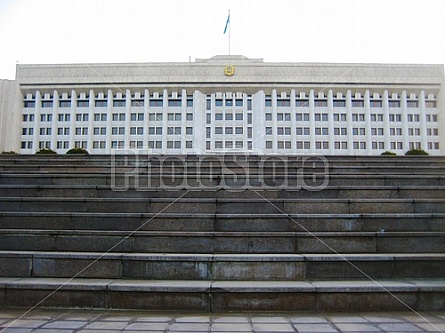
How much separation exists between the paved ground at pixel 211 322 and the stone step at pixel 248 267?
→ 683 millimetres

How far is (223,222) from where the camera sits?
6.37 m

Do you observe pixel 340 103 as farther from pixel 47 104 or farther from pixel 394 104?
pixel 47 104

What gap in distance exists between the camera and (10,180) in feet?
27.7

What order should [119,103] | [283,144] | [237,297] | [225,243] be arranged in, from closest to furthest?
1. [237,297]
2. [225,243]
3. [283,144]
4. [119,103]

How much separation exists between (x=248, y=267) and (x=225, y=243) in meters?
0.70

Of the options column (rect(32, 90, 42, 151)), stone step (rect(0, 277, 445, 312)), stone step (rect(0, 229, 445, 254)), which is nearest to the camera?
stone step (rect(0, 277, 445, 312))

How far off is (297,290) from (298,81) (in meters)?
54.0

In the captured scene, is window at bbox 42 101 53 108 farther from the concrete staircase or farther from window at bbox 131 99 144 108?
the concrete staircase

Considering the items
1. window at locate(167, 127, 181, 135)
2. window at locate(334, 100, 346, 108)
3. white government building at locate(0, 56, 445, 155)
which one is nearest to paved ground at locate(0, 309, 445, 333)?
white government building at locate(0, 56, 445, 155)

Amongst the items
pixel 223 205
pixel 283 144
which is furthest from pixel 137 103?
pixel 223 205

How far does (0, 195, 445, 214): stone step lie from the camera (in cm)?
675

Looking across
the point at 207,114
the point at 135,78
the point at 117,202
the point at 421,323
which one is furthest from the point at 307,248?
the point at 135,78

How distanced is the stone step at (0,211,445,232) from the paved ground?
1811 mm

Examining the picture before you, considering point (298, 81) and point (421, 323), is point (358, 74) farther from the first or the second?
point (421, 323)
